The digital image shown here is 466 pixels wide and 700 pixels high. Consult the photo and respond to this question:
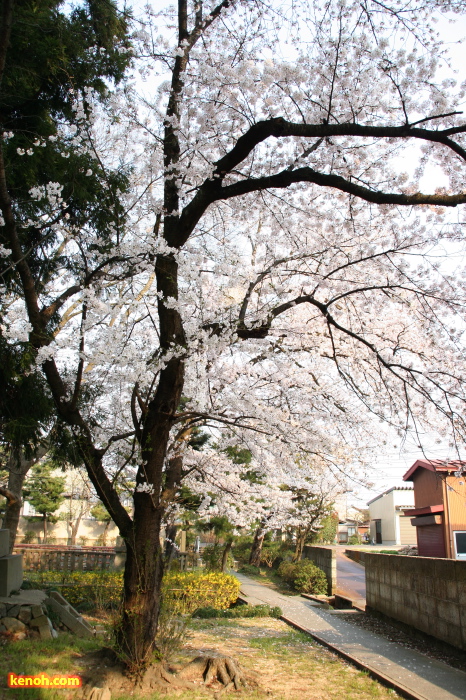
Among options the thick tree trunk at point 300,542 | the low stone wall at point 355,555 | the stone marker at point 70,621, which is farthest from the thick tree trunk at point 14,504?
the low stone wall at point 355,555

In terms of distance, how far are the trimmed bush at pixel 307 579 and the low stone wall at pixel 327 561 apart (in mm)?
218

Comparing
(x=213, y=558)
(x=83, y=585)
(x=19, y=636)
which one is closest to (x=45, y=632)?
(x=19, y=636)

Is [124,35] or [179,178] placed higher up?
[124,35]

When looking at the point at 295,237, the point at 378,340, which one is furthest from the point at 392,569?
the point at 295,237

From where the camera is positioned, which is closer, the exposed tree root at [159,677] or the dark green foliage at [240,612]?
the exposed tree root at [159,677]

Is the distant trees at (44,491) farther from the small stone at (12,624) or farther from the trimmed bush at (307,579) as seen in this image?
the small stone at (12,624)

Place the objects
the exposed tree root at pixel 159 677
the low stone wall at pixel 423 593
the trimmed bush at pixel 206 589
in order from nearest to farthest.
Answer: the exposed tree root at pixel 159 677 < the low stone wall at pixel 423 593 < the trimmed bush at pixel 206 589

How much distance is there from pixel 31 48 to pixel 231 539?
14715 millimetres

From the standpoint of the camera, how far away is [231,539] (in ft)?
54.6

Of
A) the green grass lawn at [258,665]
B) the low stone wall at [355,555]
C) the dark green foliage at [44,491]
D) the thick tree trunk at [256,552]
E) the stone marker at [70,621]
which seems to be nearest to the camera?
the green grass lawn at [258,665]

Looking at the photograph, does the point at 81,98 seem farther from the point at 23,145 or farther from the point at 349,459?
the point at 349,459

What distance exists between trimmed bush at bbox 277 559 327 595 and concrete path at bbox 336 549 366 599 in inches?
23.1

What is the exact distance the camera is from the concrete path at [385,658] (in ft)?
18.7

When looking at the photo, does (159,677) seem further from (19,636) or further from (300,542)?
(300,542)
